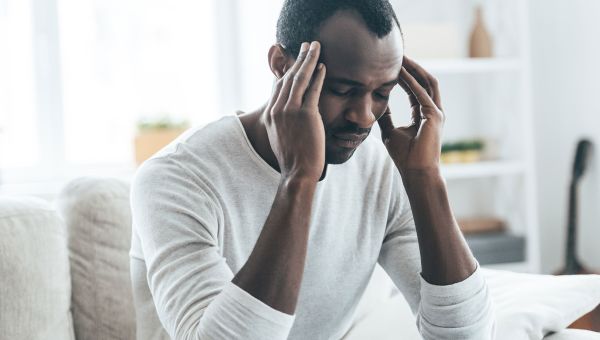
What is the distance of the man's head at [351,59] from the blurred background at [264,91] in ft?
5.41

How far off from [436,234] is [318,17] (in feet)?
1.38

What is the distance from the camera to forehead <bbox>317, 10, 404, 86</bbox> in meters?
1.24

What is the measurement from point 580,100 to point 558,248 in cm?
66

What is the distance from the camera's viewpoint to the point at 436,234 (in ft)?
4.39

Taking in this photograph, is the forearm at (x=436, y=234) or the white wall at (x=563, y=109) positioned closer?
the forearm at (x=436, y=234)

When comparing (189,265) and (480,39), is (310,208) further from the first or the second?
(480,39)

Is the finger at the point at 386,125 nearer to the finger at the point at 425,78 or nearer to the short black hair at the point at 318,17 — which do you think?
the finger at the point at 425,78

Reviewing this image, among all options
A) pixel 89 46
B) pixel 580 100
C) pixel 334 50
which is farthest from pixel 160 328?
pixel 580 100

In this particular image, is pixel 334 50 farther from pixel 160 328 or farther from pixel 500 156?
pixel 500 156

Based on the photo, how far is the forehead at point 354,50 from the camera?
4.07 ft

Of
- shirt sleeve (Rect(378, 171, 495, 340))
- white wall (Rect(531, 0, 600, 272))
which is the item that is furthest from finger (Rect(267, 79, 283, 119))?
white wall (Rect(531, 0, 600, 272))

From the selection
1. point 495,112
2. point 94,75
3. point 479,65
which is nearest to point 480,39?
point 479,65

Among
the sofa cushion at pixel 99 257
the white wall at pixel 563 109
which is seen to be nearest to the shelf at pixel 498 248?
the white wall at pixel 563 109

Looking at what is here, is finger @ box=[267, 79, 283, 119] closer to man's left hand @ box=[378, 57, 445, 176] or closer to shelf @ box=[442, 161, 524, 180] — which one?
man's left hand @ box=[378, 57, 445, 176]
